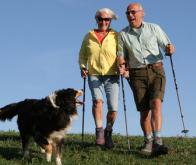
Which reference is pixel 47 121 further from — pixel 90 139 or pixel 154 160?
pixel 90 139

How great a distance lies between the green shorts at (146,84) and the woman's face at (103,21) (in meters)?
1.21

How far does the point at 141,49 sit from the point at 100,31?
46.8 inches

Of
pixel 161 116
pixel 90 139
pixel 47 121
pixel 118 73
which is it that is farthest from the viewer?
pixel 90 139

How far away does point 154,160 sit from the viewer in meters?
12.2

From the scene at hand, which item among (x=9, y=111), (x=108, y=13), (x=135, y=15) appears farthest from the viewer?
(x=108, y=13)

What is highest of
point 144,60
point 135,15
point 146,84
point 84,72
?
point 135,15

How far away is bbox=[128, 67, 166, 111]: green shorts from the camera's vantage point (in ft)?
41.4

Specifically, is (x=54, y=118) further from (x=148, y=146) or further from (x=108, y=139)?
(x=148, y=146)

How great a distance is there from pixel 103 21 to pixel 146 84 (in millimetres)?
1760

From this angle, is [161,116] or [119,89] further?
[119,89]

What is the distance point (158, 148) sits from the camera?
1198cm

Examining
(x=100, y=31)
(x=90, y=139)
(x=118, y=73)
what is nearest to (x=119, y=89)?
(x=118, y=73)

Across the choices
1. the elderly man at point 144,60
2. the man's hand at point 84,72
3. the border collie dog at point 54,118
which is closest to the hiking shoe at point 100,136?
the elderly man at point 144,60

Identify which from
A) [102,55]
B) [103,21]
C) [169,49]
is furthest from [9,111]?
[169,49]
